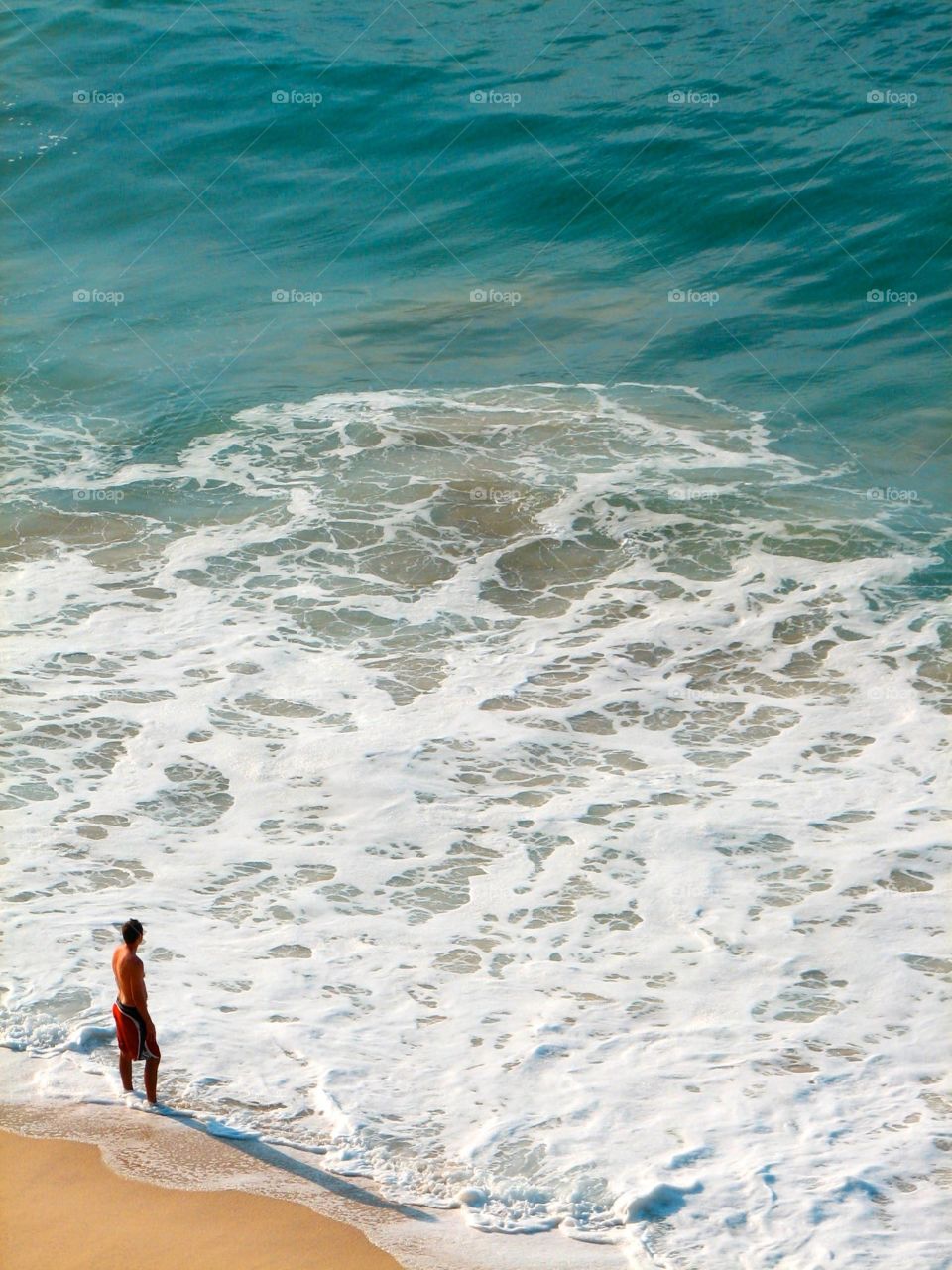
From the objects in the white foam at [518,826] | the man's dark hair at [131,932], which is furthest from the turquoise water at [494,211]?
the man's dark hair at [131,932]

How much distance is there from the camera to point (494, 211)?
20031 mm

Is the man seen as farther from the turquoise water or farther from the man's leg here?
the turquoise water

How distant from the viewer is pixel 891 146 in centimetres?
1898

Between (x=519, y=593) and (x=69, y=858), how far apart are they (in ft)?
16.6

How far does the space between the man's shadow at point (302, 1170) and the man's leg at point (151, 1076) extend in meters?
0.09

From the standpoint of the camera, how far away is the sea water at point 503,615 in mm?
6727

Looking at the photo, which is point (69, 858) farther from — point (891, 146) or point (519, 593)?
point (891, 146)

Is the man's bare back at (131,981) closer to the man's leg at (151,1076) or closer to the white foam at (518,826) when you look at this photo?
the man's leg at (151,1076)

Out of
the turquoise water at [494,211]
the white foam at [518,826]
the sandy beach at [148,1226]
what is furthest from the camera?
the turquoise water at [494,211]

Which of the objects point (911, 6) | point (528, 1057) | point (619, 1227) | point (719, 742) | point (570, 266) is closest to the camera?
point (619, 1227)

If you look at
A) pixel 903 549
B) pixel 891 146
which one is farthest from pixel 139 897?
pixel 891 146

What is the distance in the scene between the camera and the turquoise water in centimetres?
1678

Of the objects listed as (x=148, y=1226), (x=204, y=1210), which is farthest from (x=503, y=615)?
(x=148, y=1226)

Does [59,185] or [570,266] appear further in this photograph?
[59,185]
